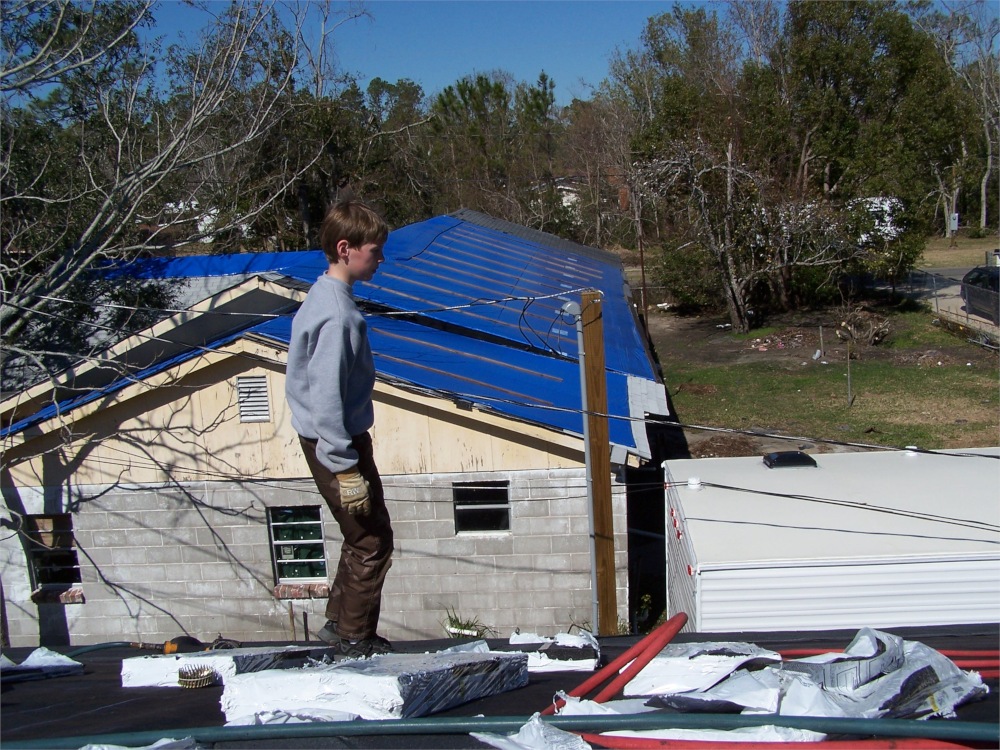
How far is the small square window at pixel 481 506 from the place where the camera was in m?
8.87

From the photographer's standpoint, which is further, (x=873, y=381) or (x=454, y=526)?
(x=873, y=381)

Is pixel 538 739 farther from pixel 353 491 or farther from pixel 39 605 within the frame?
pixel 39 605

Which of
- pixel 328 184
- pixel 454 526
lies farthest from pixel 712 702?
pixel 328 184

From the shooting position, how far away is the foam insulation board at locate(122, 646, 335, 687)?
2764mm

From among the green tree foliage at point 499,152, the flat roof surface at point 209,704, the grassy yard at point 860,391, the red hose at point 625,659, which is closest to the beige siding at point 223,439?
the flat roof surface at point 209,704

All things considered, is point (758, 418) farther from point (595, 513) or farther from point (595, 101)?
point (595, 101)

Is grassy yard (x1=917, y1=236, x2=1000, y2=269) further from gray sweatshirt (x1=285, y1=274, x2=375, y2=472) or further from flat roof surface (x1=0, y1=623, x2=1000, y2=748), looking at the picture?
gray sweatshirt (x1=285, y1=274, x2=375, y2=472)

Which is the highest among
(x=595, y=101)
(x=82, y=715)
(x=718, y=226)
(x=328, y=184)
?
(x=595, y=101)

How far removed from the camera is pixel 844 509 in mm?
6422

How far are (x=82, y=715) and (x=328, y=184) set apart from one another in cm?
2539

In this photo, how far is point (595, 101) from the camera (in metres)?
41.2

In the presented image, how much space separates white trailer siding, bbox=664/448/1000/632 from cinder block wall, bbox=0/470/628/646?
7.36 ft

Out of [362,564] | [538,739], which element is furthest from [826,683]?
[362,564]

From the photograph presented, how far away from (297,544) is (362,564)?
6372 millimetres
